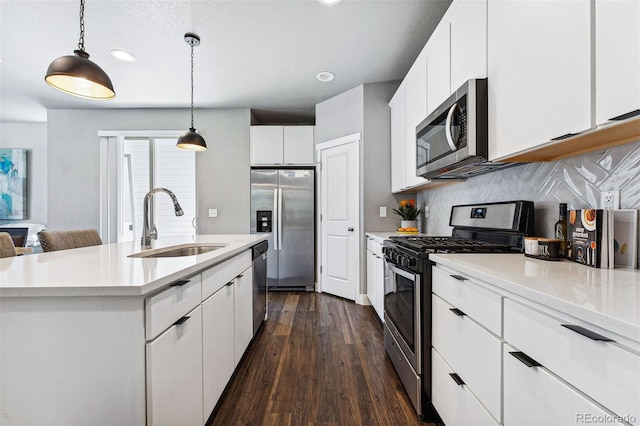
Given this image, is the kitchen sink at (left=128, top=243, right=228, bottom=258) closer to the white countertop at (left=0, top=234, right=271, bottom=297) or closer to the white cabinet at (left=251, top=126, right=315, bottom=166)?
the white countertop at (left=0, top=234, right=271, bottom=297)

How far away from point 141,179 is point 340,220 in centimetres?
317

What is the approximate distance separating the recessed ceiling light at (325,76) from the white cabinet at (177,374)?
2947 millimetres

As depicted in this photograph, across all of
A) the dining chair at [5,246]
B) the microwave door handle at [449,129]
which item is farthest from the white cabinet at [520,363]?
the dining chair at [5,246]

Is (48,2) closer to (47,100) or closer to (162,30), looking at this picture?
(162,30)

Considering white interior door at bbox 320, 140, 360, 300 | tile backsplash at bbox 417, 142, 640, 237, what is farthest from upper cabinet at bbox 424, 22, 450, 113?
white interior door at bbox 320, 140, 360, 300

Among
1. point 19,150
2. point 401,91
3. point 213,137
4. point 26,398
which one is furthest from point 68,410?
point 19,150

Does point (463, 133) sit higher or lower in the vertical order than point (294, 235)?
higher

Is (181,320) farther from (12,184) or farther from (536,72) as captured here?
(12,184)

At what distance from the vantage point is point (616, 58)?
2.66ft

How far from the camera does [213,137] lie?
4387 millimetres

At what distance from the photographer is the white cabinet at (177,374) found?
0.89 metres

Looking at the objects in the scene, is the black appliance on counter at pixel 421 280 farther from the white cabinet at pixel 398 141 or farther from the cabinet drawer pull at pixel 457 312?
the white cabinet at pixel 398 141

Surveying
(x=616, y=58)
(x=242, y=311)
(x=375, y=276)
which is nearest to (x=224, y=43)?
(x=242, y=311)
